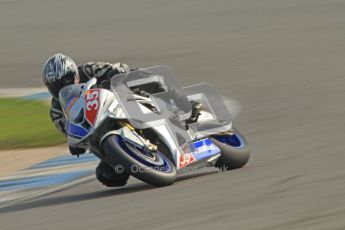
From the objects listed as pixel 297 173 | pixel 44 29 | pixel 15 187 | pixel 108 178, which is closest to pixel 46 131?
pixel 15 187

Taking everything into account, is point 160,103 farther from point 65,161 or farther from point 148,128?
point 65,161

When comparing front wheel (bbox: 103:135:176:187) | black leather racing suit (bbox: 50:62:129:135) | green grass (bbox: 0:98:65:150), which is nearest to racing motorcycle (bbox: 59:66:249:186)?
front wheel (bbox: 103:135:176:187)

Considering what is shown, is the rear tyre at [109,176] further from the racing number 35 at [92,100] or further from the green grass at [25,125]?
the green grass at [25,125]

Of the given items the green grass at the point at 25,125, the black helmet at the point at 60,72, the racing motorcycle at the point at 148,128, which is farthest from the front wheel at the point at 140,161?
the green grass at the point at 25,125

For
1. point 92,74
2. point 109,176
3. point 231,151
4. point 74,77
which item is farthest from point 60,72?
point 231,151

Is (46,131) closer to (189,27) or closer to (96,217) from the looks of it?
(96,217)

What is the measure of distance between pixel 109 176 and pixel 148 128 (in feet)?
1.97

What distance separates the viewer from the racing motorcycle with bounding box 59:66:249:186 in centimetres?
828

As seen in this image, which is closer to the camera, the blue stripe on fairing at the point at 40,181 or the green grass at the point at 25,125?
the blue stripe on fairing at the point at 40,181

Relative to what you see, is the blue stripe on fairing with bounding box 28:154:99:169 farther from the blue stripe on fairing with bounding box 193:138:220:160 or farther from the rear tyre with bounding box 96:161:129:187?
the blue stripe on fairing with bounding box 193:138:220:160

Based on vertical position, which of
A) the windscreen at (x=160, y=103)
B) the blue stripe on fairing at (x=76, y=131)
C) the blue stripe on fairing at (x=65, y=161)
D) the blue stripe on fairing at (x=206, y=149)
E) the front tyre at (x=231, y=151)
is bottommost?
the blue stripe on fairing at (x=65, y=161)

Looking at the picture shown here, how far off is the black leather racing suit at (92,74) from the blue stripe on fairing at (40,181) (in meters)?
1.21

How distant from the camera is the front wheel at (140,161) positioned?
26.7 ft

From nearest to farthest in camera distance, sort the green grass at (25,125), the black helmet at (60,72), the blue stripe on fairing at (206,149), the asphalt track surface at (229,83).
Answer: the asphalt track surface at (229,83)
the black helmet at (60,72)
the blue stripe on fairing at (206,149)
the green grass at (25,125)
